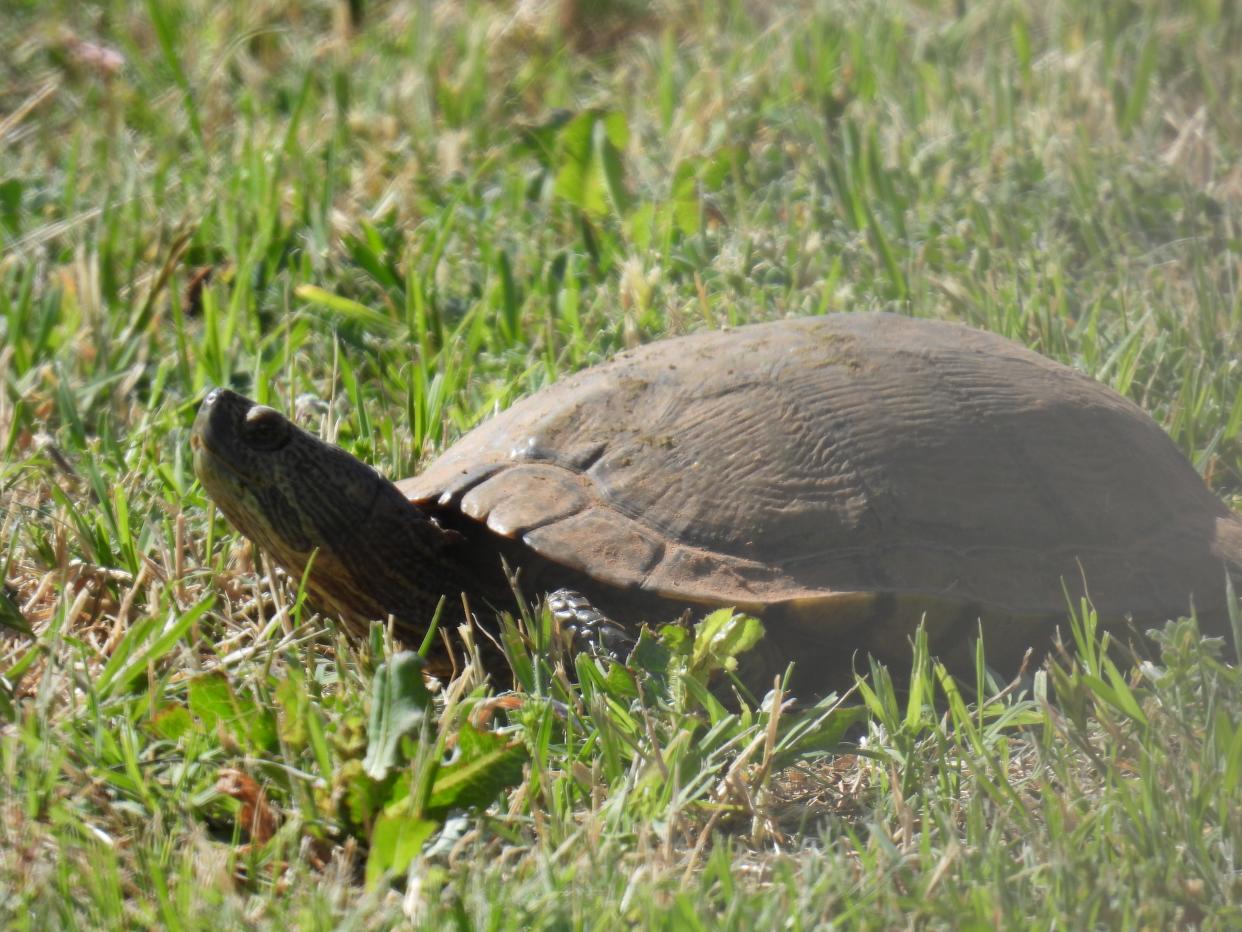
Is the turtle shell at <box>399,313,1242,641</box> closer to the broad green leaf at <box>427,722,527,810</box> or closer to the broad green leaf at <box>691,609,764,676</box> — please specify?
the broad green leaf at <box>691,609,764,676</box>

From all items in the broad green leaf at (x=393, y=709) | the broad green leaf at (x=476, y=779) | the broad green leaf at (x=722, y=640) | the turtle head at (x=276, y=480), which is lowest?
the broad green leaf at (x=722, y=640)

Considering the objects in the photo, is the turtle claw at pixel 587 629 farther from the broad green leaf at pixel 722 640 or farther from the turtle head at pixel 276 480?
the turtle head at pixel 276 480

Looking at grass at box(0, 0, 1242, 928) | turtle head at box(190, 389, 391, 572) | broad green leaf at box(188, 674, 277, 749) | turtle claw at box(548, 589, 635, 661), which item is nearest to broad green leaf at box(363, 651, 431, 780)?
grass at box(0, 0, 1242, 928)

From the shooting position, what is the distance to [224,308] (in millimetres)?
4094

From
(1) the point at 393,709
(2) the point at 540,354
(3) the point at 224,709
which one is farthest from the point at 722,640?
(2) the point at 540,354

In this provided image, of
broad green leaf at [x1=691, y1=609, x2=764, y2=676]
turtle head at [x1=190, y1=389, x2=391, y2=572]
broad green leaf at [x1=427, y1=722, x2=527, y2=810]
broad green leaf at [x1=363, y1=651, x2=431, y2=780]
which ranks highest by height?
turtle head at [x1=190, y1=389, x2=391, y2=572]

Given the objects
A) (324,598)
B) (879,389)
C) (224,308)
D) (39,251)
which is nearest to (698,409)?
(879,389)

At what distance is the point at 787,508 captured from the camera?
8.46 feet

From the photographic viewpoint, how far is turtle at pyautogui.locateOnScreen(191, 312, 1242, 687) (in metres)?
2.54

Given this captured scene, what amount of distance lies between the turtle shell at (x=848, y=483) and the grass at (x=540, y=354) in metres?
0.20

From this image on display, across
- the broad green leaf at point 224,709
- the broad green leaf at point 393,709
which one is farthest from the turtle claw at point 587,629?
the broad green leaf at point 224,709

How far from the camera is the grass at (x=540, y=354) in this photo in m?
1.91

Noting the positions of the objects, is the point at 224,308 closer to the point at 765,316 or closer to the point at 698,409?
the point at 765,316

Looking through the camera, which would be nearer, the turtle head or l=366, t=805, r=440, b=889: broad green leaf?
l=366, t=805, r=440, b=889: broad green leaf
